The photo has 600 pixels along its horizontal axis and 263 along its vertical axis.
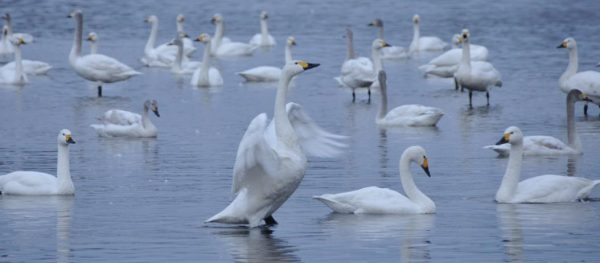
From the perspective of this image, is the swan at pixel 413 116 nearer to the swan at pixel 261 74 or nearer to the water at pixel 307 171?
the water at pixel 307 171

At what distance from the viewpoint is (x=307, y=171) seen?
16828 millimetres

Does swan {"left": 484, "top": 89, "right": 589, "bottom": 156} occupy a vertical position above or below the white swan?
above

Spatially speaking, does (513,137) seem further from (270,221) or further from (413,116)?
(413,116)

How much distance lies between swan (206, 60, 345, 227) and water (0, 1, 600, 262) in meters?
0.19

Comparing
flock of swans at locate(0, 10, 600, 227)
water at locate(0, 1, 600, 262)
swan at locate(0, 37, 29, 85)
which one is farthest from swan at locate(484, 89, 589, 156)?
swan at locate(0, 37, 29, 85)

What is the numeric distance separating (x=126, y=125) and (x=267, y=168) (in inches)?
330

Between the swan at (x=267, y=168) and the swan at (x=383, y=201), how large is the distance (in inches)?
29.3

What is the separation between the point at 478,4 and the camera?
55.0 meters

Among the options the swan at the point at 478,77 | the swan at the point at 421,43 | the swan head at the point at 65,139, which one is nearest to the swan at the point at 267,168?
the swan head at the point at 65,139

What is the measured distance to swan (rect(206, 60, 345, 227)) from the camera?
480 inches

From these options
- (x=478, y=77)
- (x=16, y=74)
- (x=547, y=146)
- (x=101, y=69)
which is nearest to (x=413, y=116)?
(x=478, y=77)

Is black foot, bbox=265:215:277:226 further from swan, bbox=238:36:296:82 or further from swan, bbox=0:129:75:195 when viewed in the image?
swan, bbox=238:36:296:82

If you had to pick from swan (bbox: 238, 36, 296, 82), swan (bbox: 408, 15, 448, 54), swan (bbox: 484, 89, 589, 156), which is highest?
swan (bbox: 484, 89, 589, 156)

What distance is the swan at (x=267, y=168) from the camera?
1220 centimetres
